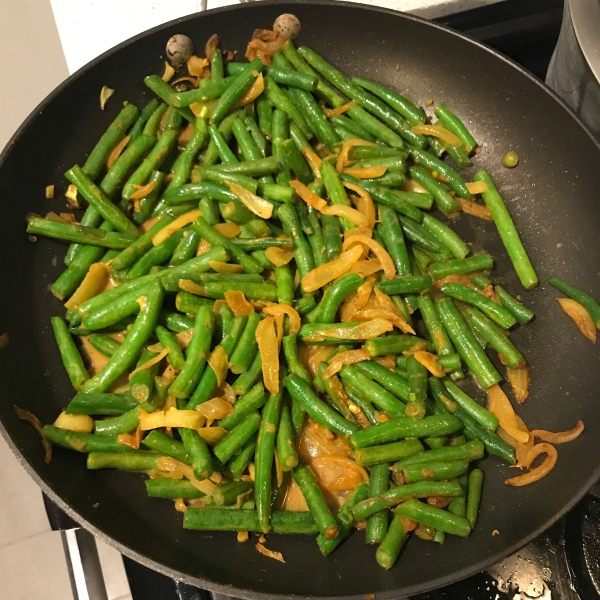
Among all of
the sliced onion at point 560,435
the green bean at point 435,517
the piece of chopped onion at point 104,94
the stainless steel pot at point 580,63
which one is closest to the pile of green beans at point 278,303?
the green bean at point 435,517

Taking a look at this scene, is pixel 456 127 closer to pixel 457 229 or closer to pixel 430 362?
pixel 457 229

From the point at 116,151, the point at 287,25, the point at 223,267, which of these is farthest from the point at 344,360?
the point at 287,25

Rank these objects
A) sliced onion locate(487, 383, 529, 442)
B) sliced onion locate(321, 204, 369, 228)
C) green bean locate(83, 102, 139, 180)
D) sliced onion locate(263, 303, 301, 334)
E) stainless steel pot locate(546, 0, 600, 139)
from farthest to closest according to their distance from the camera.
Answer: green bean locate(83, 102, 139, 180), sliced onion locate(321, 204, 369, 228), sliced onion locate(263, 303, 301, 334), sliced onion locate(487, 383, 529, 442), stainless steel pot locate(546, 0, 600, 139)

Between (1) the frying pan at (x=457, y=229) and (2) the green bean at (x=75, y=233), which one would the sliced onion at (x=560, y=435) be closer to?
(1) the frying pan at (x=457, y=229)

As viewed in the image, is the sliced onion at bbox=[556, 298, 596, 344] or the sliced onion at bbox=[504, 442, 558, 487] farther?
the sliced onion at bbox=[556, 298, 596, 344]

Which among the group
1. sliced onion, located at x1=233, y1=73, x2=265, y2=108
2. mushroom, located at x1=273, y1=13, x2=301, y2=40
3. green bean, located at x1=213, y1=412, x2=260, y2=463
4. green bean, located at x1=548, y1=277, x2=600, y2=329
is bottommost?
green bean, located at x1=213, y1=412, x2=260, y2=463

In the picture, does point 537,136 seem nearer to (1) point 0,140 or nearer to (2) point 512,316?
(2) point 512,316

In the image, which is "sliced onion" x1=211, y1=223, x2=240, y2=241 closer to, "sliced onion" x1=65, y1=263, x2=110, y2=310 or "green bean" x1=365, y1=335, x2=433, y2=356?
"sliced onion" x1=65, y1=263, x2=110, y2=310

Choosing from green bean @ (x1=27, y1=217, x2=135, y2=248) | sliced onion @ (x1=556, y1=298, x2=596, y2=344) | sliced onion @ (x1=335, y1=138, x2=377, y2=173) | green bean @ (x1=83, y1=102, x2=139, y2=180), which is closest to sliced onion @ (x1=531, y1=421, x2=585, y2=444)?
sliced onion @ (x1=556, y1=298, x2=596, y2=344)
